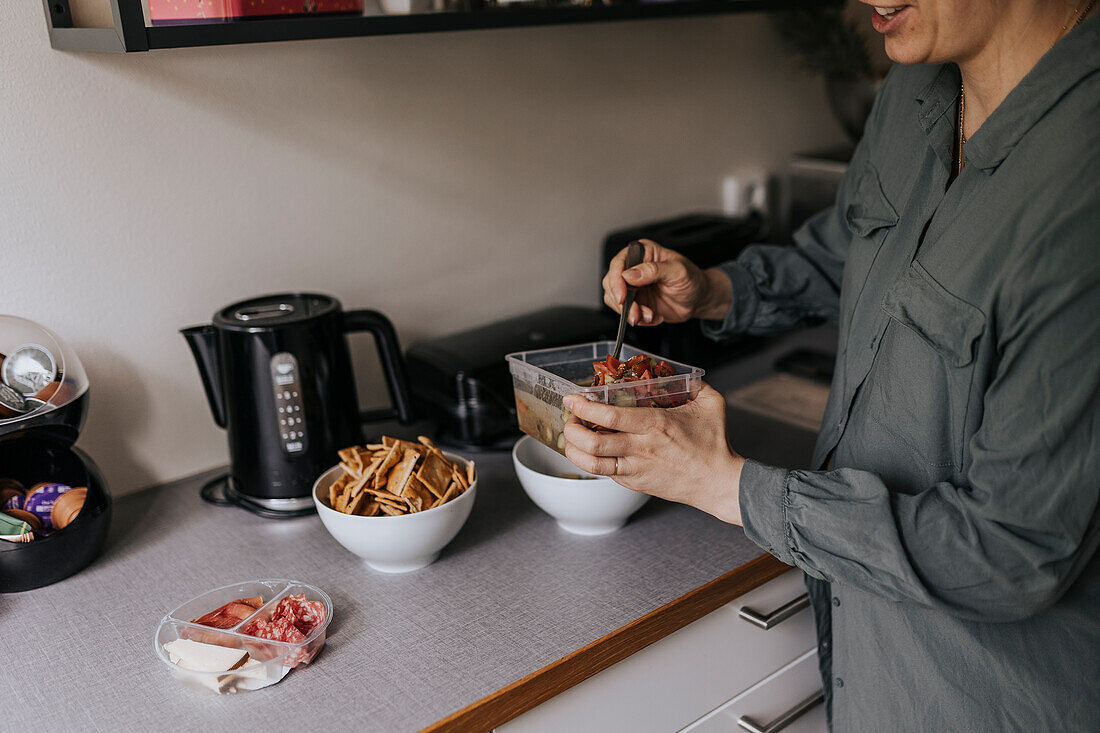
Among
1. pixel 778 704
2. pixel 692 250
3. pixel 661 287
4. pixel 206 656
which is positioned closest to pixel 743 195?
pixel 692 250

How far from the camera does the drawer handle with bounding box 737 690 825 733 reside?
1.20 metres

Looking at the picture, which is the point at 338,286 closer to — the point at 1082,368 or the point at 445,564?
the point at 445,564

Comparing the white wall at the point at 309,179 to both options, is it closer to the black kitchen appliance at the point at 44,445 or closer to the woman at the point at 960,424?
the black kitchen appliance at the point at 44,445

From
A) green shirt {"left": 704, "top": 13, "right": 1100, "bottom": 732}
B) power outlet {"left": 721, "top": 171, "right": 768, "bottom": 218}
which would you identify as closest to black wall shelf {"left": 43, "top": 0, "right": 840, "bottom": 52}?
green shirt {"left": 704, "top": 13, "right": 1100, "bottom": 732}

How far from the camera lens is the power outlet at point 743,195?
6.37 feet

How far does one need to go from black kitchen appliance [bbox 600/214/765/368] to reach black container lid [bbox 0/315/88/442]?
2.78ft

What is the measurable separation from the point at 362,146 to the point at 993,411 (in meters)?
0.98

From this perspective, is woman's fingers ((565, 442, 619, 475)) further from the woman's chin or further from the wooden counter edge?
the woman's chin

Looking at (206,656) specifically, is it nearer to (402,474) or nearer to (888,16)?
(402,474)

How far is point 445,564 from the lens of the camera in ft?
3.68

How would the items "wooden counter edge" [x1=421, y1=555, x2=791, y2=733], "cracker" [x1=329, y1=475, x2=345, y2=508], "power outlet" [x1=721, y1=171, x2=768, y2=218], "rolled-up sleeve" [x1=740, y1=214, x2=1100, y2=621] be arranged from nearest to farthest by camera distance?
"rolled-up sleeve" [x1=740, y1=214, x2=1100, y2=621] < "wooden counter edge" [x1=421, y1=555, x2=791, y2=733] < "cracker" [x1=329, y1=475, x2=345, y2=508] < "power outlet" [x1=721, y1=171, x2=768, y2=218]

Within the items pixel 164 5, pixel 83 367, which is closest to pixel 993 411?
pixel 164 5

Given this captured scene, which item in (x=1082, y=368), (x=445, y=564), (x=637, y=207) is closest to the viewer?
(x=1082, y=368)

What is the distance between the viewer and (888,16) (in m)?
0.90
